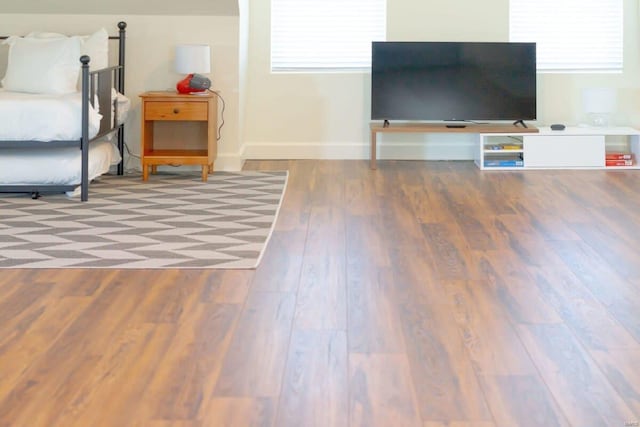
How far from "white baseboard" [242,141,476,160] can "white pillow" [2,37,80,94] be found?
1.81m

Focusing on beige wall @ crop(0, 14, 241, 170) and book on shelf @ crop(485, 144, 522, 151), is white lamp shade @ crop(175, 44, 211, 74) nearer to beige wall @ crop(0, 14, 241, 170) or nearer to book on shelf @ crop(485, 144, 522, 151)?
beige wall @ crop(0, 14, 241, 170)

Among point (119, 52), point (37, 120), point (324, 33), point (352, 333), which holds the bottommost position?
point (352, 333)

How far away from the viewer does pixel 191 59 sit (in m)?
6.17

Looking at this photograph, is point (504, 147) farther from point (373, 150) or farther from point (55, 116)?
point (55, 116)

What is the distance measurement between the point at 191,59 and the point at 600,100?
3074 millimetres

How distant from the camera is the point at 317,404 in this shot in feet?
7.52

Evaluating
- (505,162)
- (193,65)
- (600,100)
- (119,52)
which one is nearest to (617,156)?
(600,100)

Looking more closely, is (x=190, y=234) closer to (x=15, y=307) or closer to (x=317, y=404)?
(x=15, y=307)

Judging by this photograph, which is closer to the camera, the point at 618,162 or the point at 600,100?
the point at 618,162

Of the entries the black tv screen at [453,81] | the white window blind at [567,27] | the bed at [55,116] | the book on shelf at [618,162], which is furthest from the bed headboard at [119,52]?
the book on shelf at [618,162]

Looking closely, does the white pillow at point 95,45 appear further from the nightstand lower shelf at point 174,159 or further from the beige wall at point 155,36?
the nightstand lower shelf at point 174,159

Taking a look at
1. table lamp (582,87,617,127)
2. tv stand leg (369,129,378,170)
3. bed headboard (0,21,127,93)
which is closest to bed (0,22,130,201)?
bed headboard (0,21,127,93)

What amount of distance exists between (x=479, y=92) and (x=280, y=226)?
284 centimetres

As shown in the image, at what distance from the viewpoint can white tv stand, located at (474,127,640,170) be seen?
22.5ft
